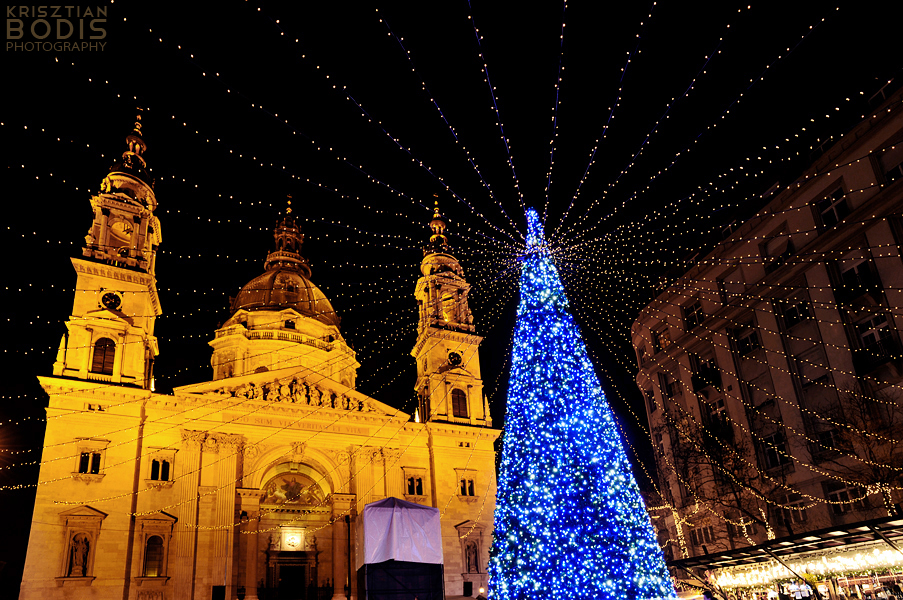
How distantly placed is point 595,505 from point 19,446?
37.5 m

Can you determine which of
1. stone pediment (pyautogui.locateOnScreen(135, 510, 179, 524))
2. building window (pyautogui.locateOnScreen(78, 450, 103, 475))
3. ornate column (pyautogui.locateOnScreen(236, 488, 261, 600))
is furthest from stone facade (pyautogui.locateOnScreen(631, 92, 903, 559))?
building window (pyautogui.locateOnScreen(78, 450, 103, 475))

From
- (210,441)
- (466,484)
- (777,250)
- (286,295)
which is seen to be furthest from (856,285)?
(286,295)

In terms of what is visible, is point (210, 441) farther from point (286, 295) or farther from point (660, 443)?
point (660, 443)

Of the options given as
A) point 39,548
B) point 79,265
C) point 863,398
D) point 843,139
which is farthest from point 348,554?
point 843,139

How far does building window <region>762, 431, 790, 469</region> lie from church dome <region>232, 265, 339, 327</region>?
2913 centimetres

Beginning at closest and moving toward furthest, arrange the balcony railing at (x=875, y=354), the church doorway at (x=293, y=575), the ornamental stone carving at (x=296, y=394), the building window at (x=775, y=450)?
1. the balcony railing at (x=875, y=354)
2. the building window at (x=775, y=450)
3. the church doorway at (x=293, y=575)
4. the ornamental stone carving at (x=296, y=394)

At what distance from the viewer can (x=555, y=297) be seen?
15188 mm

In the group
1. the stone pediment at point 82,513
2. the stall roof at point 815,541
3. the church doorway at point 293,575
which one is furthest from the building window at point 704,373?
the stone pediment at point 82,513

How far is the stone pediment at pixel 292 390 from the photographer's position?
3234cm

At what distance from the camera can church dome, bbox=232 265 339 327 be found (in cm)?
4444

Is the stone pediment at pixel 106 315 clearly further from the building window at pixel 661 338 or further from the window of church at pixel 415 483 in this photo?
the building window at pixel 661 338

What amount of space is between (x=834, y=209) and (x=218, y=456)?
1232 inches

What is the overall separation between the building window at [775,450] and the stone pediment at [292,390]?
1923 cm

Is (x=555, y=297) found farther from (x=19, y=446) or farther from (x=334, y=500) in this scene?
(x=19, y=446)
